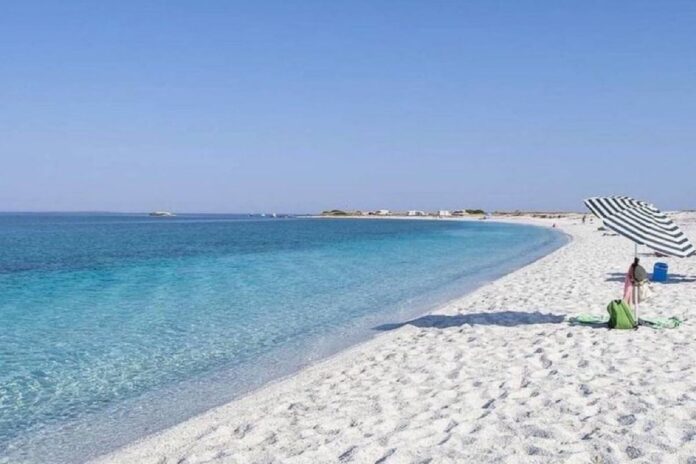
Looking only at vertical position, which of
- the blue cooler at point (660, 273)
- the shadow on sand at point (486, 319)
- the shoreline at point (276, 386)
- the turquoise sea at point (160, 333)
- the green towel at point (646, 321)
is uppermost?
the blue cooler at point (660, 273)

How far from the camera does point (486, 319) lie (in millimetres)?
12258

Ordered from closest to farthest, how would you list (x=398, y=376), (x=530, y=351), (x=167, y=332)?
(x=398, y=376) → (x=530, y=351) → (x=167, y=332)

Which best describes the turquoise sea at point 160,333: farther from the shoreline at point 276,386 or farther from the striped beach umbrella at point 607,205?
the striped beach umbrella at point 607,205

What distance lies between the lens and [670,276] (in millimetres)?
18172

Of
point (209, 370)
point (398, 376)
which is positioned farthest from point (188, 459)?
point (209, 370)

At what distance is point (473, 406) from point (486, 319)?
19.6 feet

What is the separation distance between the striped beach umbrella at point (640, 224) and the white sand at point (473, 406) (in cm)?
150

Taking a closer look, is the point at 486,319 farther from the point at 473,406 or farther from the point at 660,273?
the point at 660,273

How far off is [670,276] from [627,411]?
46.9 feet

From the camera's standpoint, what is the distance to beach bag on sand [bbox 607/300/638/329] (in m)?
10.3

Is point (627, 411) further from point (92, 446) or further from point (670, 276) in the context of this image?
point (670, 276)

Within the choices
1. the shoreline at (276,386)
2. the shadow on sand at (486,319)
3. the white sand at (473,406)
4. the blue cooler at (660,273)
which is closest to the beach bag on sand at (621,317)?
the white sand at (473,406)

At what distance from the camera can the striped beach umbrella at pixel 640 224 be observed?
978 cm

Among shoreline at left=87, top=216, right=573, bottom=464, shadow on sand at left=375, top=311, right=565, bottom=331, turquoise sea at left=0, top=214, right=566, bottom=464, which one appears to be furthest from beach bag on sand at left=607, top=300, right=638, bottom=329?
turquoise sea at left=0, top=214, right=566, bottom=464
